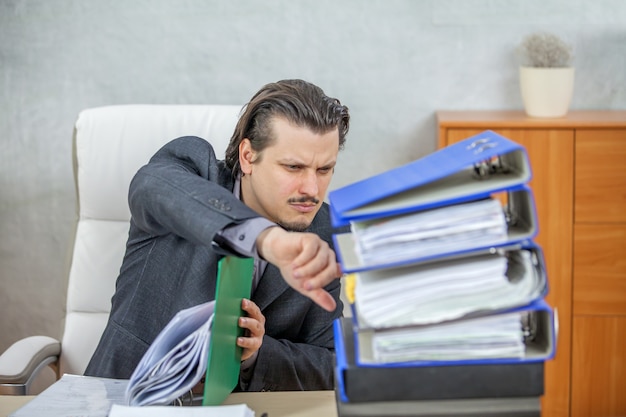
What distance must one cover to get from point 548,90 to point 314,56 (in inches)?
30.2

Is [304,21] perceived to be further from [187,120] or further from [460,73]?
[187,120]

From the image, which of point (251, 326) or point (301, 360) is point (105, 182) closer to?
point (301, 360)

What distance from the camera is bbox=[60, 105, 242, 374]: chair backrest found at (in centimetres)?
224

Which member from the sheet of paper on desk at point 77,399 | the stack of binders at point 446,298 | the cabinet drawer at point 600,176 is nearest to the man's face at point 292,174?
the sheet of paper on desk at point 77,399

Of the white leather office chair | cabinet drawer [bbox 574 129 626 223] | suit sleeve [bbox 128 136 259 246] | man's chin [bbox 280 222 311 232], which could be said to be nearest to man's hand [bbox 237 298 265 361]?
suit sleeve [bbox 128 136 259 246]

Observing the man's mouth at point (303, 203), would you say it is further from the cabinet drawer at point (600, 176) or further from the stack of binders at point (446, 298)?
the cabinet drawer at point (600, 176)

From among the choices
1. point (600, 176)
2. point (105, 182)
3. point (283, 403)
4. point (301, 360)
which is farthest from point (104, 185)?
point (600, 176)

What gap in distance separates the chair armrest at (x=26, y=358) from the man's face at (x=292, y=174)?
0.61 metres

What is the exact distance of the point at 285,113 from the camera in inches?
77.7

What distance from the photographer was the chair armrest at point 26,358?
1.96m

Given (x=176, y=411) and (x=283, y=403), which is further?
(x=283, y=403)

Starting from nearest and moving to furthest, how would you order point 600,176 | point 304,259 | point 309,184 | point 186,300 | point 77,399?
point 304,259
point 77,399
point 186,300
point 309,184
point 600,176

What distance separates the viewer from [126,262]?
197 centimetres

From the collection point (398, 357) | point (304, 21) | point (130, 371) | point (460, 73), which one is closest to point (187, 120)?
point (130, 371)
